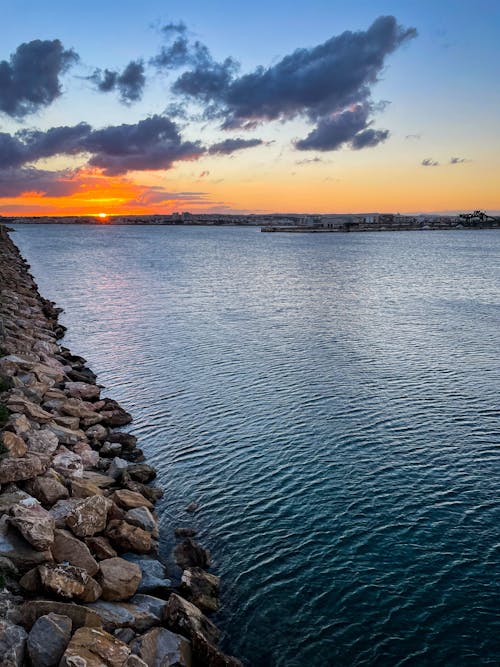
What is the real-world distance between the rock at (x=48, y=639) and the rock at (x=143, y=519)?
17.7 feet

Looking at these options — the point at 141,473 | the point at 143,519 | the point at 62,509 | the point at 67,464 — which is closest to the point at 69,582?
the point at 62,509

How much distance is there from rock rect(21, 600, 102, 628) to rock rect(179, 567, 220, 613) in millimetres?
2818

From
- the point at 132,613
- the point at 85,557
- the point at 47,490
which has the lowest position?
the point at 132,613

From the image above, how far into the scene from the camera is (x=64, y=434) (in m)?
19.1

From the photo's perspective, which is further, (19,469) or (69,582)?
(19,469)

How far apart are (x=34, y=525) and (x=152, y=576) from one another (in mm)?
3153

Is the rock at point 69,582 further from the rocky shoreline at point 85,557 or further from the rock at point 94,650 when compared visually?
the rock at point 94,650

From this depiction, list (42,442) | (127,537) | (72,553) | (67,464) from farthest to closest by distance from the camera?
(42,442)
(67,464)
(127,537)
(72,553)

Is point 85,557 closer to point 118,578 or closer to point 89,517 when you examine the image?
point 118,578

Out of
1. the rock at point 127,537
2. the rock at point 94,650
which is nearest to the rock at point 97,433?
the rock at point 127,537

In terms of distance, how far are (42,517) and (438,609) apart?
9.11 metres

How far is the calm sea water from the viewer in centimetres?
1209

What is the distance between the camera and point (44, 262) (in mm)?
110438

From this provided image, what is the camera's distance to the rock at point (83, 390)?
2484cm
